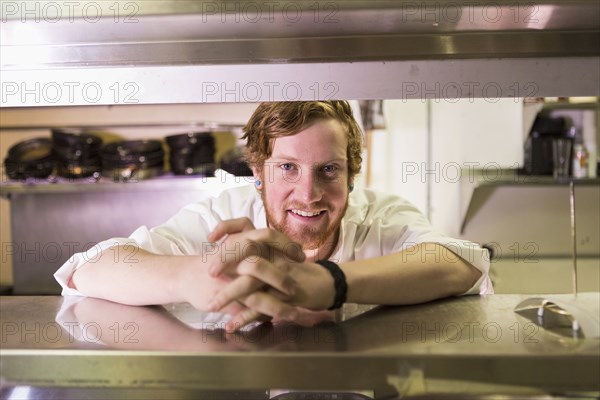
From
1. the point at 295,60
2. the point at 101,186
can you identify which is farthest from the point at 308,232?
the point at 101,186

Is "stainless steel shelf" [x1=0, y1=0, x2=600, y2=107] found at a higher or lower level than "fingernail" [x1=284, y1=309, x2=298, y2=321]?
higher

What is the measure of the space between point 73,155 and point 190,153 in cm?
53

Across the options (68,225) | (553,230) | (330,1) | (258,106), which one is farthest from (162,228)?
(553,230)

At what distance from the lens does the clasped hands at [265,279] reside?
58cm

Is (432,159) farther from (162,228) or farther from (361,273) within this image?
(361,273)

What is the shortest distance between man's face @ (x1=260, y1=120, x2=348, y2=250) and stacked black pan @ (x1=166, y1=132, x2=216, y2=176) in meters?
1.74

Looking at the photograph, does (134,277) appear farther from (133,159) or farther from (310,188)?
(133,159)

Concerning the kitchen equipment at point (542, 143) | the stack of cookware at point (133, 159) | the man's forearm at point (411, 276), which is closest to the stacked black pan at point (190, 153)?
the stack of cookware at point (133, 159)

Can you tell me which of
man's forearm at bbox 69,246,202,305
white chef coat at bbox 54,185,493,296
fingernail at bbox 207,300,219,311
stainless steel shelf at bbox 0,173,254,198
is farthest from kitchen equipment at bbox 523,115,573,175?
fingernail at bbox 207,300,219,311

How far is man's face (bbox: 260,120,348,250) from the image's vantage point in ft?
2.86

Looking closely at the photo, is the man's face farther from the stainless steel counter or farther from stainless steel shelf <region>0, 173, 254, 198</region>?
stainless steel shelf <region>0, 173, 254, 198</region>

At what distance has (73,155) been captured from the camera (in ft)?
8.84

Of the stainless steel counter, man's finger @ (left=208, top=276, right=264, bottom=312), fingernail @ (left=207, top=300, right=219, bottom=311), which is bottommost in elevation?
the stainless steel counter

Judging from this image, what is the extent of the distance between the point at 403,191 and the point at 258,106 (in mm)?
2132
